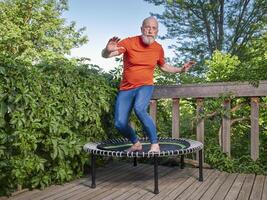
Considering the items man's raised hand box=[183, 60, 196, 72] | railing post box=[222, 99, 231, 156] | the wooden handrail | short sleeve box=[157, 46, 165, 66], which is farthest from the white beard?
railing post box=[222, 99, 231, 156]

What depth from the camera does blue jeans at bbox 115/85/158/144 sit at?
142 inches

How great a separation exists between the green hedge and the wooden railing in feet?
2.92

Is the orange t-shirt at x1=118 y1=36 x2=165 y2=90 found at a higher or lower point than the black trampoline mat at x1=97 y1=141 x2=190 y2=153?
higher

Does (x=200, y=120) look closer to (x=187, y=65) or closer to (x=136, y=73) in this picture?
(x=187, y=65)

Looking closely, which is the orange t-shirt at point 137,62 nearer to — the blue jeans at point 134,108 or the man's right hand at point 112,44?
the blue jeans at point 134,108

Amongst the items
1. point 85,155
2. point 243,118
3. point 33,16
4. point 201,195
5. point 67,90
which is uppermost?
point 33,16

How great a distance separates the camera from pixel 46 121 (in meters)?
3.46

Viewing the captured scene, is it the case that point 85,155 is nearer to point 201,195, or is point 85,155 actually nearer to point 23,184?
point 23,184

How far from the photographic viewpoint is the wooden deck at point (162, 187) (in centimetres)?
330

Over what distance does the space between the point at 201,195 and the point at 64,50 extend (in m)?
22.8

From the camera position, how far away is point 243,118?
14.9 feet

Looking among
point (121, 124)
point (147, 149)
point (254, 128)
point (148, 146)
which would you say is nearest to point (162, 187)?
point (147, 149)

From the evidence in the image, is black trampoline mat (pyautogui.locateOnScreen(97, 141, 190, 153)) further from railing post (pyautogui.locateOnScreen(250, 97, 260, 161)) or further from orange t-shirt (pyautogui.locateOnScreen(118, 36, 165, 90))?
railing post (pyautogui.locateOnScreen(250, 97, 260, 161))

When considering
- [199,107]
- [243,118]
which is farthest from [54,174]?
[243,118]
